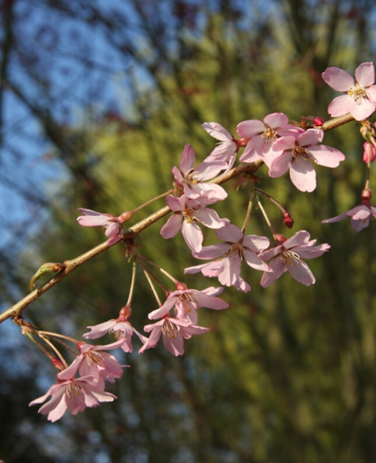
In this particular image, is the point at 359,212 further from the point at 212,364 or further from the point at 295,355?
the point at 212,364

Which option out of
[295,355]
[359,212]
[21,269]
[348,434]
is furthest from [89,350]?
[295,355]

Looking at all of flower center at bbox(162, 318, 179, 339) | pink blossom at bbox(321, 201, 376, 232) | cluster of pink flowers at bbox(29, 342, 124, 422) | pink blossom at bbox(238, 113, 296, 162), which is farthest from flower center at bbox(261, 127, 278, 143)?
cluster of pink flowers at bbox(29, 342, 124, 422)

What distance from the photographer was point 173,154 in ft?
17.3

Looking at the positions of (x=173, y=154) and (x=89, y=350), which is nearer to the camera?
(x=89, y=350)

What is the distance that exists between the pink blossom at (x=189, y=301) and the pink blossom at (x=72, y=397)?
236 millimetres

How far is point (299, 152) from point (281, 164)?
55 millimetres

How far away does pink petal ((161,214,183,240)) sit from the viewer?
1.38 m

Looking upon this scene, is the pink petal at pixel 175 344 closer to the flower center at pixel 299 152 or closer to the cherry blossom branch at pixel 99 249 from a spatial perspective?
the cherry blossom branch at pixel 99 249

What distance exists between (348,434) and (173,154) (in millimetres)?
2643

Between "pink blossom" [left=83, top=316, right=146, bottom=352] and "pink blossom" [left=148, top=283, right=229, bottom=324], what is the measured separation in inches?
3.2

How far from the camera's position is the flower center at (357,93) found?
4.54ft

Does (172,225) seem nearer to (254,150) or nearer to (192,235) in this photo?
(192,235)

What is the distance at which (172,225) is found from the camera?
1390 millimetres

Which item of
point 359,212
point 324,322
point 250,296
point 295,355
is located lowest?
point 324,322
